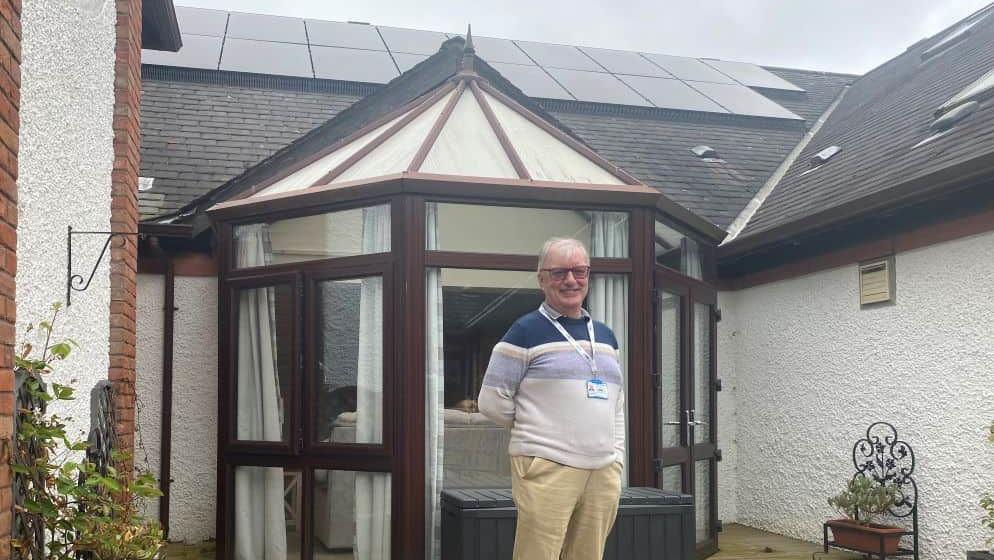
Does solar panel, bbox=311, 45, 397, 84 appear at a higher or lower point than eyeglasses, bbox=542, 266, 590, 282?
higher

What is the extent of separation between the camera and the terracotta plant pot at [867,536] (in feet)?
22.0

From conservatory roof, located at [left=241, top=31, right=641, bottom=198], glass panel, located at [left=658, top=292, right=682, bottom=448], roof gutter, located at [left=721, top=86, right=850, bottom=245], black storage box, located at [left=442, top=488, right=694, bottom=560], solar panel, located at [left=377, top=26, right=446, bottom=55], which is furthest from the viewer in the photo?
solar panel, located at [left=377, top=26, right=446, bottom=55]

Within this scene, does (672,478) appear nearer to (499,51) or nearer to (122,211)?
(122,211)

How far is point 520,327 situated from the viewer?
3.67m

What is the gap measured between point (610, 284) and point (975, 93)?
11.5 ft

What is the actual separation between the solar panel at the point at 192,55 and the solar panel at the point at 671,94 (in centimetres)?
464

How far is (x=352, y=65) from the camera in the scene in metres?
10.9

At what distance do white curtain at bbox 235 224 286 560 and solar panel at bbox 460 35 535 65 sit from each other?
621 centimetres

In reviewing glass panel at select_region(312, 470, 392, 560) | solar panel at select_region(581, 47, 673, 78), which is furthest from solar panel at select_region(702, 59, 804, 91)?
glass panel at select_region(312, 470, 392, 560)

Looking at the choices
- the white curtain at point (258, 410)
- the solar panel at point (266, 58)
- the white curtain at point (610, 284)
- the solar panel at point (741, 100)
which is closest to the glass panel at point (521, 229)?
the white curtain at point (610, 284)

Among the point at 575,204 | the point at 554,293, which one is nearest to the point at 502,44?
the point at 575,204

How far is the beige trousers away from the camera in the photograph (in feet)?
11.5

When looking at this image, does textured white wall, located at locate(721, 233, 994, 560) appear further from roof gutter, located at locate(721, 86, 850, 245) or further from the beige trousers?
the beige trousers

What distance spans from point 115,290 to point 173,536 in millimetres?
3116
